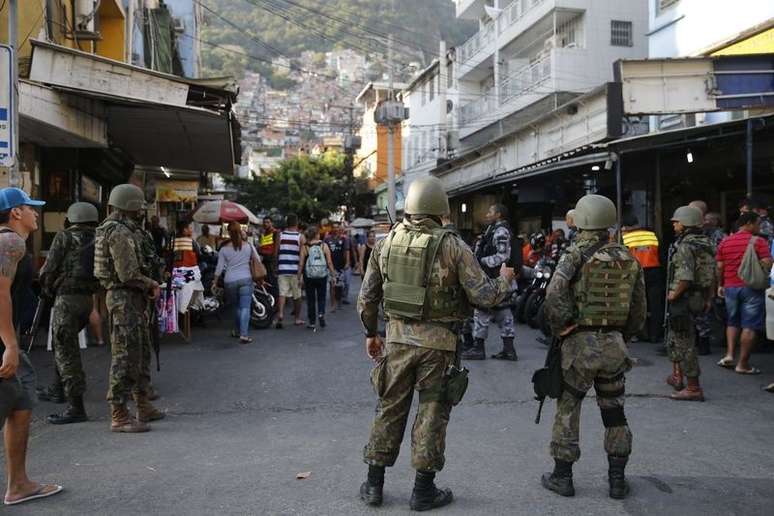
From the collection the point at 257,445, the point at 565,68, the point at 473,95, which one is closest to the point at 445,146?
the point at 473,95

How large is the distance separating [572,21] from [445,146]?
36.3 ft

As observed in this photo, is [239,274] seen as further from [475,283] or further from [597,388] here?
[597,388]

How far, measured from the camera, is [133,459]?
485 centimetres

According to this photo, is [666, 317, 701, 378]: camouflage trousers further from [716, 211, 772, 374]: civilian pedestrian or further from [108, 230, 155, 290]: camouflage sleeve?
[108, 230, 155, 290]: camouflage sleeve

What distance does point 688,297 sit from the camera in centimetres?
648

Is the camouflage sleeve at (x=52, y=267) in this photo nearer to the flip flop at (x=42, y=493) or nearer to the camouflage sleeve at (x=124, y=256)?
the camouflage sleeve at (x=124, y=256)

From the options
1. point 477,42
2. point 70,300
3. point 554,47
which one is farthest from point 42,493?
point 477,42

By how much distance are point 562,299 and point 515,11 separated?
2528 centimetres

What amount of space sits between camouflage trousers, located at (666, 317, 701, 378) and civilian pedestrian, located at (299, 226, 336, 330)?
5828mm

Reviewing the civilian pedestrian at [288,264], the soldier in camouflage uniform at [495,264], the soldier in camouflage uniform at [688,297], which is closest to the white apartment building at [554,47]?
the civilian pedestrian at [288,264]

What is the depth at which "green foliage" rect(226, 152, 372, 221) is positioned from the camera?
3825cm

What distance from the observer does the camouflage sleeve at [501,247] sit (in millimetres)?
7926

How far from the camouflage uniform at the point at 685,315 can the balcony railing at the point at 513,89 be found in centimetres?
1838

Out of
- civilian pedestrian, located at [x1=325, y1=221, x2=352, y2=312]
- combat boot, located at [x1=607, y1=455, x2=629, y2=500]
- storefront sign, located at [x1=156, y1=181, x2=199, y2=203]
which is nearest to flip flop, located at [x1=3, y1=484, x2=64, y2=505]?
combat boot, located at [x1=607, y1=455, x2=629, y2=500]
